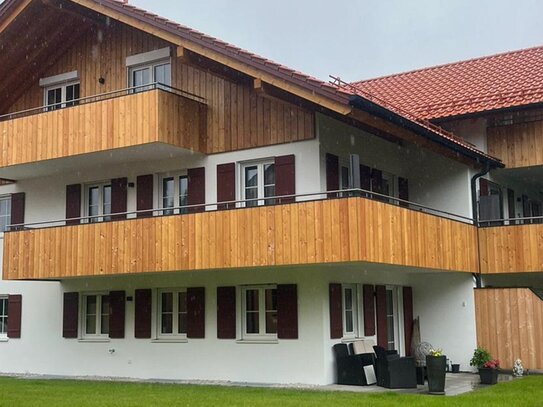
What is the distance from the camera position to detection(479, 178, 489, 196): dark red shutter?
22.5 m

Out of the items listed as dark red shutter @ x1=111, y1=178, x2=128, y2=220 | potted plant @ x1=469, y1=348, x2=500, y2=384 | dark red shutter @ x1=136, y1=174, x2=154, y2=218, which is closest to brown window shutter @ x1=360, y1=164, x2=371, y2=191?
potted plant @ x1=469, y1=348, x2=500, y2=384

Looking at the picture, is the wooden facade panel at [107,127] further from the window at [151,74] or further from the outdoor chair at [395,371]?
the outdoor chair at [395,371]

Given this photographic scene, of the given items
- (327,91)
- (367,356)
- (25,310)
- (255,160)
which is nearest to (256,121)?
(255,160)

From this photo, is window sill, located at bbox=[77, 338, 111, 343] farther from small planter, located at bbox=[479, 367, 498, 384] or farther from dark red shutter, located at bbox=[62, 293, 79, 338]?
small planter, located at bbox=[479, 367, 498, 384]

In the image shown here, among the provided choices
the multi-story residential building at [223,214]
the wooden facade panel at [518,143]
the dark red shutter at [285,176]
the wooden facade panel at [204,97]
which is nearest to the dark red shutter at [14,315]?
the multi-story residential building at [223,214]

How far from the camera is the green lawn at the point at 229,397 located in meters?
14.7

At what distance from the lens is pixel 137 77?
21.8 meters

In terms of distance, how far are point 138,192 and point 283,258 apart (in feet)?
18.9

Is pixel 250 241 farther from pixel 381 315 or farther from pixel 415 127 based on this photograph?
pixel 381 315

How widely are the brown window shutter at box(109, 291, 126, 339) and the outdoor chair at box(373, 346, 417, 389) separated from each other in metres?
6.90

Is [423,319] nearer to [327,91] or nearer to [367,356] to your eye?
[367,356]

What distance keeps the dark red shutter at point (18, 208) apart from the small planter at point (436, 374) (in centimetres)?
1257

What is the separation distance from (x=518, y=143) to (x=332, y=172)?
20.9 ft

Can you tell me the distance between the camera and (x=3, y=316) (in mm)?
23766
